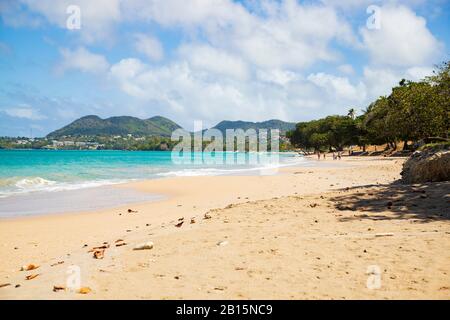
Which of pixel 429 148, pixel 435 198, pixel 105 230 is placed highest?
pixel 429 148

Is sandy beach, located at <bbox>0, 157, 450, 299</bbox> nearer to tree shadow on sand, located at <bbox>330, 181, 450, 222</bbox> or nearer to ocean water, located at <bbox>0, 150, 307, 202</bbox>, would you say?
tree shadow on sand, located at <bbox>330, 181, 450, 222</bbox>

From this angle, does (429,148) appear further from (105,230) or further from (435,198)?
(105,230)

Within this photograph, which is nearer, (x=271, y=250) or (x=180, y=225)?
(x=271, y=250)

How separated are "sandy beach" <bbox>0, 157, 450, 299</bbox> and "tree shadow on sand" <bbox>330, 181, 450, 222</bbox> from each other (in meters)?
0.03

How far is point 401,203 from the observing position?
1057 cm

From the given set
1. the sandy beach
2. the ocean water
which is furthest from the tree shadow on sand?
the ocean water

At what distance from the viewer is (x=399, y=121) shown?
2041 centimetres

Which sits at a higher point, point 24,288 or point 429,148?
point 429,148

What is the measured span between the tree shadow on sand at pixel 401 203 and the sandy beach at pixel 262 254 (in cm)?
→ 3

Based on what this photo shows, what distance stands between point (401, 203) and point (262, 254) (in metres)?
6.29

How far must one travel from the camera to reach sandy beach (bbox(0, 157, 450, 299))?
4766 millimetres

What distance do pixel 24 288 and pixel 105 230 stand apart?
5562 mm
